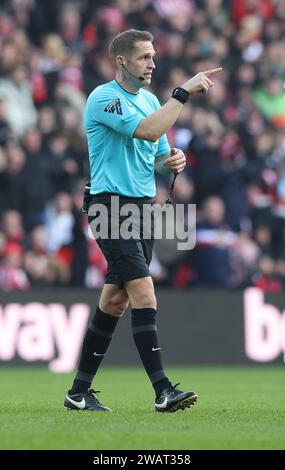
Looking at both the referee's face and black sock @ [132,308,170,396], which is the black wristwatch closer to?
the referee's face

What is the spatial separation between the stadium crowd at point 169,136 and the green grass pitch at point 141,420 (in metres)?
3.61

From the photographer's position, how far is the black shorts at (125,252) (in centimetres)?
848

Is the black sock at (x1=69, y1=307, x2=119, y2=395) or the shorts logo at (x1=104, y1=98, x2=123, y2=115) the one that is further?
the black sock at (x1=69, y1=307, x2=119, y2=395)

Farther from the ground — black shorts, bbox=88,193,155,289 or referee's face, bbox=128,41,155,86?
referee's face, bbox=128,41,155,86

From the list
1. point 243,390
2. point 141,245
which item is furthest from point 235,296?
point 141,245

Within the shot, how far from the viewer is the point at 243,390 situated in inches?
460

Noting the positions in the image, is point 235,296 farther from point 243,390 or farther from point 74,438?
point 74,438

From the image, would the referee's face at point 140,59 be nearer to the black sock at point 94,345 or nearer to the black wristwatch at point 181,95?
the black wristwatch at point 181,95

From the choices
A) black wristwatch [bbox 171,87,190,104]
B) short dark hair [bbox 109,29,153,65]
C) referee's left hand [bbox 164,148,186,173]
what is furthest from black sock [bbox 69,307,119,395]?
short dark hair [bbox 109,29,153,65]

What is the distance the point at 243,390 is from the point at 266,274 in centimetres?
527

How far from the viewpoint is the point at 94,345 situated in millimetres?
8859

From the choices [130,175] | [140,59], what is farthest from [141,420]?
[140,59]

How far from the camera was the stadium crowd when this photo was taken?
1614 cm

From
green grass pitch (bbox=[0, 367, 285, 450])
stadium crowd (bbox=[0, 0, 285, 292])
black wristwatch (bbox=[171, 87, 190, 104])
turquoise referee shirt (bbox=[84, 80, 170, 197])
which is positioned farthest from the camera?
stadium crowd (bbox=[0, 0, 285, 292])
